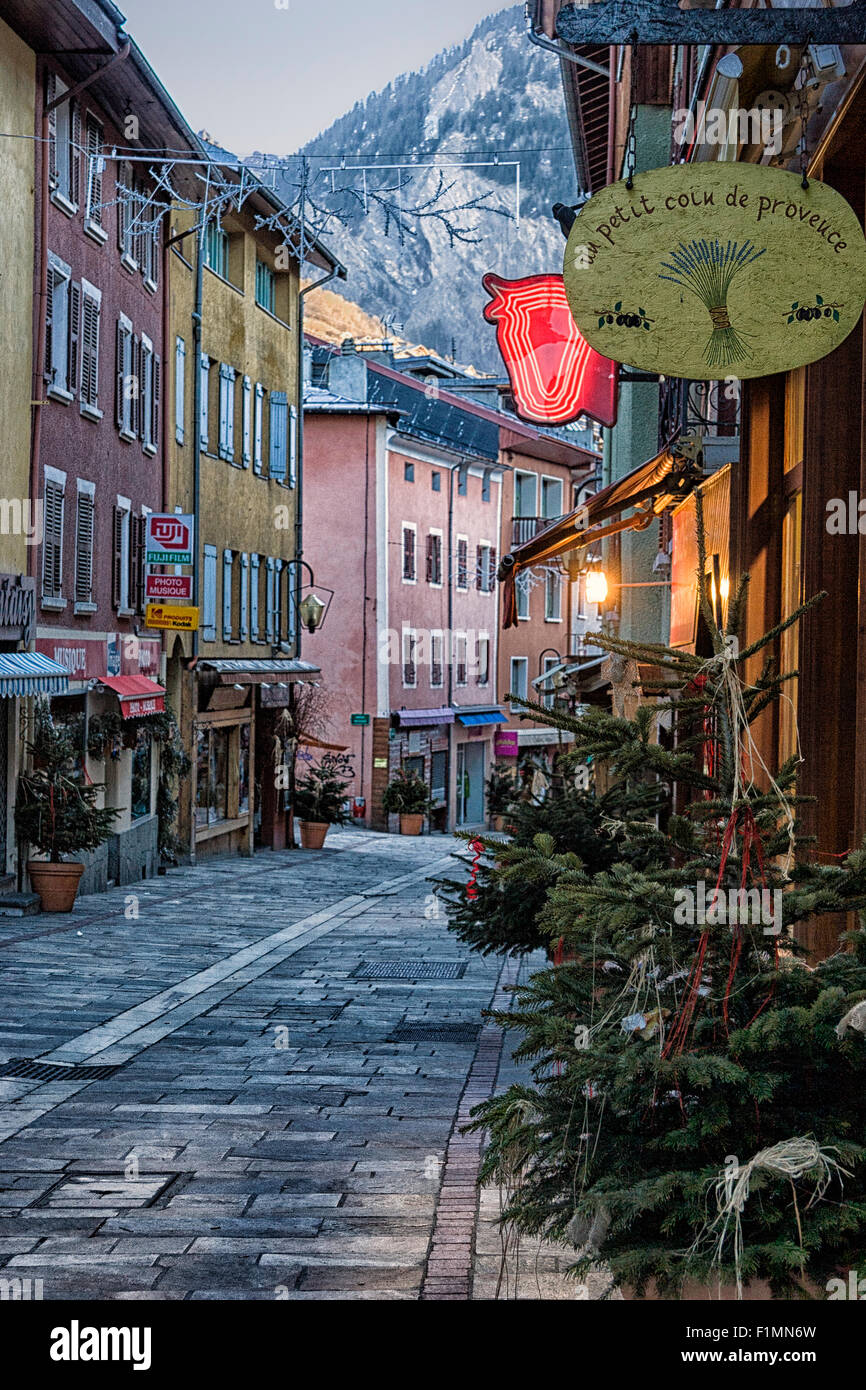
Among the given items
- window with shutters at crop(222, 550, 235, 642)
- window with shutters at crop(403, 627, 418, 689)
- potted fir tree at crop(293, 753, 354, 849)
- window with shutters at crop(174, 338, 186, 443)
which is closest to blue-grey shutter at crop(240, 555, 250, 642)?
window with shutters at crop(222, 550, 235, 642)

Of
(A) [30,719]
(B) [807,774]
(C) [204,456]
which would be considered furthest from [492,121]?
(B) [807,774]

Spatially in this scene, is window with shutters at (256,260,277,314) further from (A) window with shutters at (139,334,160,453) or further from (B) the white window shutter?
(A) window with shutters at (139,334,160,453)

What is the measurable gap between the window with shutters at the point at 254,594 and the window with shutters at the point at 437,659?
1384cm

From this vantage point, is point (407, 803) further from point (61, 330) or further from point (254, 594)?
point (61, 330)

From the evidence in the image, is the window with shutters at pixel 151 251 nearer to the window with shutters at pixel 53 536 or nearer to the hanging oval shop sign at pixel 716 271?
the window with shutters at pixel 53 536

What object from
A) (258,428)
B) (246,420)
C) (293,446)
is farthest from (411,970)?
(293,446)

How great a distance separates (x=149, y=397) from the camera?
87.3ft

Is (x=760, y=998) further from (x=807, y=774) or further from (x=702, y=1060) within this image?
(x=807, y=774)

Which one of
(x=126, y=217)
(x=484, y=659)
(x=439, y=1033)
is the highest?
(x=126, y=217)

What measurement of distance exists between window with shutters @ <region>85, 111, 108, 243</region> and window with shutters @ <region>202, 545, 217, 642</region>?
8.16m

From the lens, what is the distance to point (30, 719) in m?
19.8

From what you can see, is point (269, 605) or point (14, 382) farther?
point (269, 605)

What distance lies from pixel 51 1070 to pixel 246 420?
80.8 feet

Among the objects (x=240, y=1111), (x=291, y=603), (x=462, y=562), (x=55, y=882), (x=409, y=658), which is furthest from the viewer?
(x=462, y=562)
